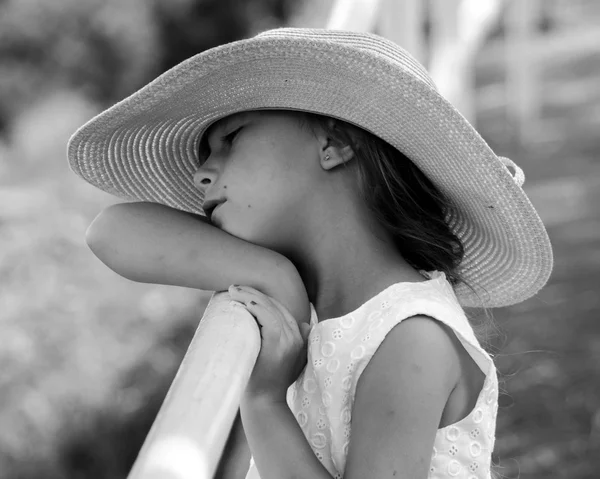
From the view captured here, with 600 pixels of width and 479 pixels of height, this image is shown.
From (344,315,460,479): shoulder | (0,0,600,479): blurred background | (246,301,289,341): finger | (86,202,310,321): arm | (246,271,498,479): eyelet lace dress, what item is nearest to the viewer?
(246,301,289,341): finger

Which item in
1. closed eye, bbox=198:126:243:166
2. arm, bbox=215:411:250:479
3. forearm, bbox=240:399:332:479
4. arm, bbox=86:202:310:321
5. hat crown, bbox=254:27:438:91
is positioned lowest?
arm, bbox=215:411:250:479

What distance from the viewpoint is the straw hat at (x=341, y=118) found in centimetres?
121

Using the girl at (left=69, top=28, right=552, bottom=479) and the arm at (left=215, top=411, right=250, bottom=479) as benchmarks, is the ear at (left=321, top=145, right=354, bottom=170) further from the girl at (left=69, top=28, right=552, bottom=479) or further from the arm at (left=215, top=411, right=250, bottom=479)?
the arm at (left=215, top=411, right=250, bottom=479)

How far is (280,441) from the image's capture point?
119 centimetres

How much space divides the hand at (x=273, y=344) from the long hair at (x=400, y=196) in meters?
0.30

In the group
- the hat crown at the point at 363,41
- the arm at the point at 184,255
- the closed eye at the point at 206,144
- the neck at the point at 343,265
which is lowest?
the neck at the point at 343,265

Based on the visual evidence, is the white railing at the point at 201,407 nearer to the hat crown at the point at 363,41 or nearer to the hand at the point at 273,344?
the hand at the point at 273,344

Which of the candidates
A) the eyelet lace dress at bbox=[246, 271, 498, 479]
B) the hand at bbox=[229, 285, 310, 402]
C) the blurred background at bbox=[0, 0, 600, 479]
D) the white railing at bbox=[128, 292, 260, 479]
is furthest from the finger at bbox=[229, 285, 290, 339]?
the blurred background at bbox=[0, 0, 600, 479]

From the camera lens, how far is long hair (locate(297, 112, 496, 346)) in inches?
54.6

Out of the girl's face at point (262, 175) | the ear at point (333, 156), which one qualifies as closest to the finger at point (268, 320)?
the girl's face at point (262, 175)

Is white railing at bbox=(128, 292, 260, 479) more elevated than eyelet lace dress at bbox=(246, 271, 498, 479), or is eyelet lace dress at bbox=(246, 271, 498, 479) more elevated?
white railing at bbox=(128, 292, 260, 479)

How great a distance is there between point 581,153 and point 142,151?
3.71m

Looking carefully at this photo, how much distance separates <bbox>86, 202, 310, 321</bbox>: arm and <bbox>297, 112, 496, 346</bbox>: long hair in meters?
0.31

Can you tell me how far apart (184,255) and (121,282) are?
2.34 m
